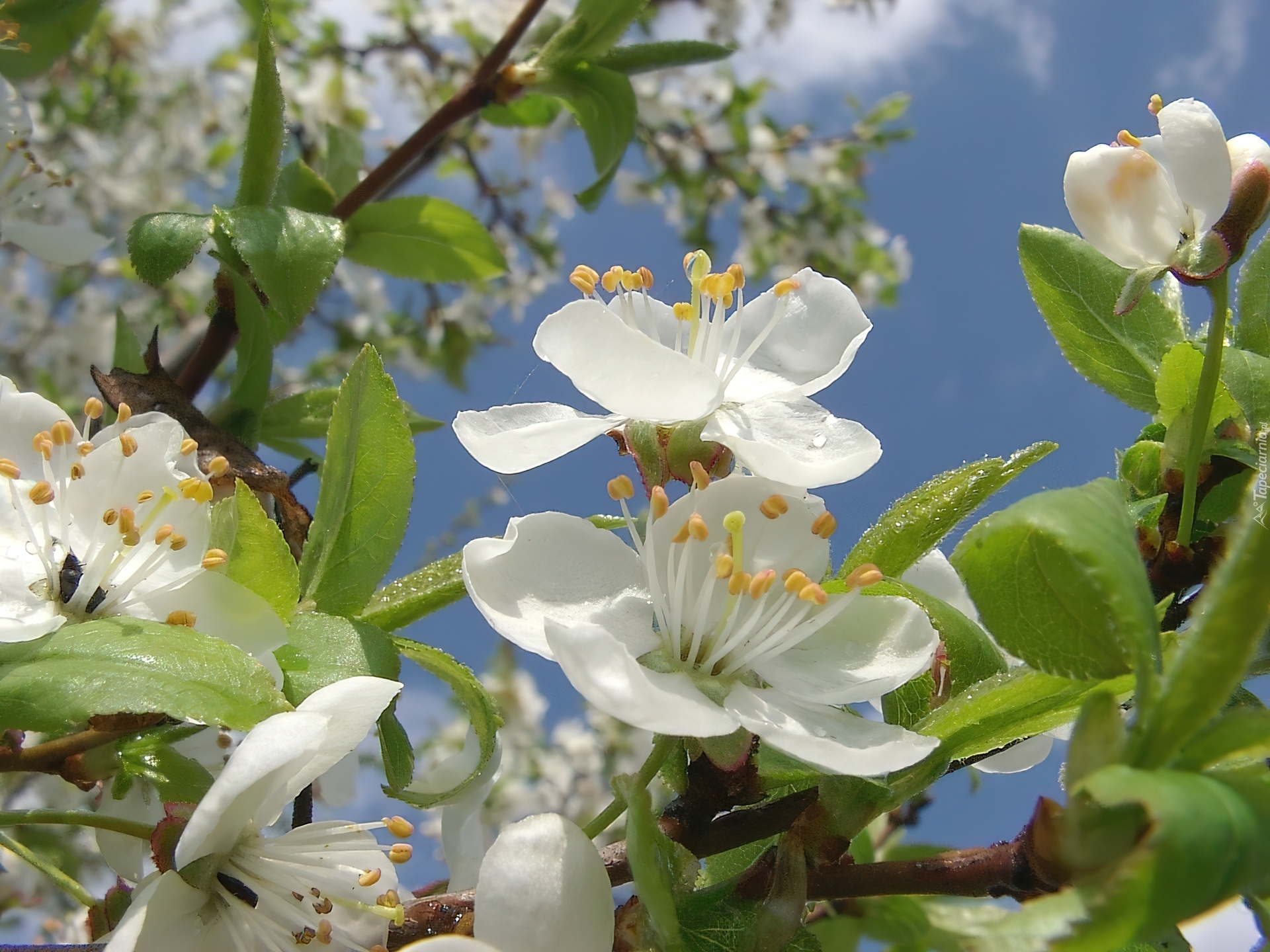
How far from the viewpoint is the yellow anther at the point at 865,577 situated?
0.58 meters

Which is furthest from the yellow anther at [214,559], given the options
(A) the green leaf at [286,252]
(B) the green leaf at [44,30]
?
(B) the green leaf at [44,30]

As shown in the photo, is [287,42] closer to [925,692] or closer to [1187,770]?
[925,692]

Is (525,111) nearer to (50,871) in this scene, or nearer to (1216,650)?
(50,871)

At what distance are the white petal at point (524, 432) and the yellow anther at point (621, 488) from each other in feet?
0.11

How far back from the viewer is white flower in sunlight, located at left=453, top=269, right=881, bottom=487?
608mm

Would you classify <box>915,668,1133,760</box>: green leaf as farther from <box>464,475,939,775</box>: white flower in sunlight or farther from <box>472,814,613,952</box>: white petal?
<box>472,814,613,952</box>: white petal

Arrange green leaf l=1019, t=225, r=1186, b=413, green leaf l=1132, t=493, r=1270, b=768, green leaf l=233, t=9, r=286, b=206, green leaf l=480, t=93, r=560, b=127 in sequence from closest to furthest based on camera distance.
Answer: green leaf l=1132, t=493, r=1270, b=768 < green leaf l=1019, t=225, r=1186, b=413 < green leaf l=233, t=9, r=286, b=206 < green leaf l=480, t=93, r=560, b=127

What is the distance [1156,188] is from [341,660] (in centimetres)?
62

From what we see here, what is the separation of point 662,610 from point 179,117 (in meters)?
4.95

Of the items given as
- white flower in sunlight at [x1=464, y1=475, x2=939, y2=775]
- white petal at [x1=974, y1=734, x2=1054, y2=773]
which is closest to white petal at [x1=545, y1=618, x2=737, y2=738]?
white flower in sunlight at [x1=464, y1=475, x2=939, y2=775]

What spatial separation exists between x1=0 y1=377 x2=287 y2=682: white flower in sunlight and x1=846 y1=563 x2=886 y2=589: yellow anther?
37 cm

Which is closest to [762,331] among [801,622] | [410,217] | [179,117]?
[801,622]

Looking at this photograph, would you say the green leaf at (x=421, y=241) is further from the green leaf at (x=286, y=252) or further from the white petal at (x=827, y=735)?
the white petal at (x=827, y=735)

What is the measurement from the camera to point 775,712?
57 centimetres
